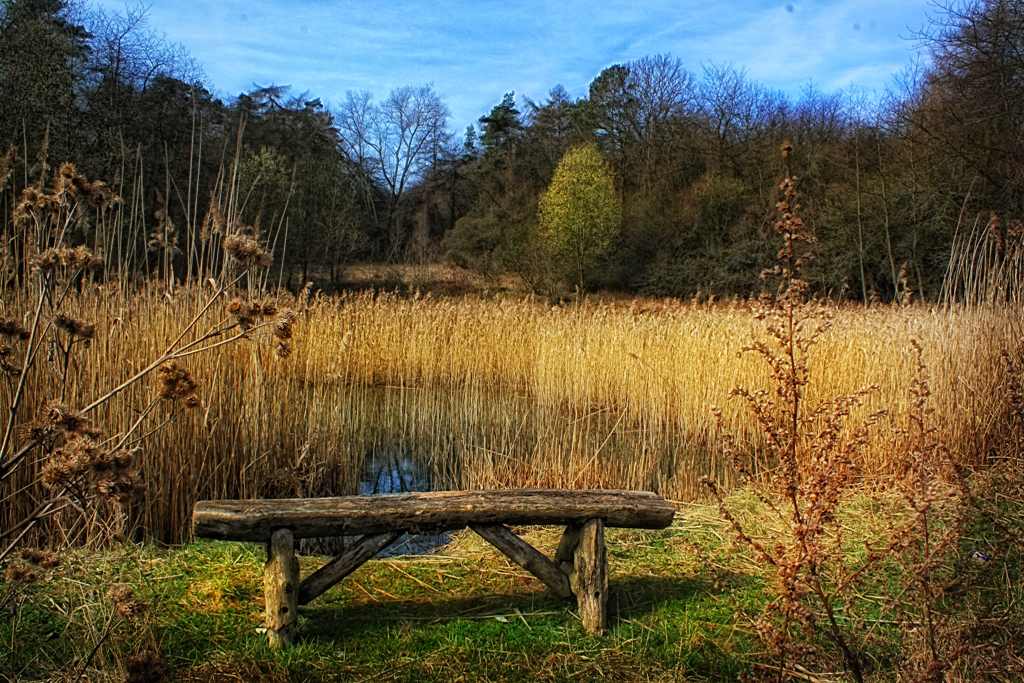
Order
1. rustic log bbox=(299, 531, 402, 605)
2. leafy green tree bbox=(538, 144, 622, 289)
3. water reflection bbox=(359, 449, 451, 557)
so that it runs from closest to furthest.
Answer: rustic log bbox=(299, 531, 402, 605) → water reflection bbox=(359, 449, 451, 557) → leafy green tree bbox=(538, 144, 622, 289)

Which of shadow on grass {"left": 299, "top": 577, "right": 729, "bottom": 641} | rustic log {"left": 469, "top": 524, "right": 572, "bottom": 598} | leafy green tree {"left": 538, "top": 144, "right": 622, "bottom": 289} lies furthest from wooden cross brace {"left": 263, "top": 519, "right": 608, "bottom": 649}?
leafy green tree {"left": 538, "top": 144, "right": 622, "bottom": 289}

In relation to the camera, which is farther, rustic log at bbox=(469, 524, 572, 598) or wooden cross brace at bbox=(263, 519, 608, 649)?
rustic log at bbox=(469, 524, 572, 598)

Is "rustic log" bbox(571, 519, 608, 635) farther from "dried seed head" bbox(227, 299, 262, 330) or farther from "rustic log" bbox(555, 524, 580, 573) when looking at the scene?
"dried seed head" bbox(227, 299, 262, 330)

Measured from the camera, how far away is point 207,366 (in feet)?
11.4

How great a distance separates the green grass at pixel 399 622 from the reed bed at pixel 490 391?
0.47 meters

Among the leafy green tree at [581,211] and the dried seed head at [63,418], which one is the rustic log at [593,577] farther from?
the leafy green tree at [581,211]

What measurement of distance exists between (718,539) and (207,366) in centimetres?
272

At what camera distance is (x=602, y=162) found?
23.8 m

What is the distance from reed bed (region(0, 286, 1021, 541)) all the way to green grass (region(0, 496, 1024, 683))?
0.47 metres

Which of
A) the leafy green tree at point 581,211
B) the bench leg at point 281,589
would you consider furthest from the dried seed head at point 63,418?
the leafy green tree at point 581,211

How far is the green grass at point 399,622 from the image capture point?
89.0 inches

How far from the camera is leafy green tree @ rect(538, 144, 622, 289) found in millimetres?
22484

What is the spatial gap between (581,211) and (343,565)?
20824 mm

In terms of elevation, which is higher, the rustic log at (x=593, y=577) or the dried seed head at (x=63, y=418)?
the dried seed head at (x=63, y=418)
